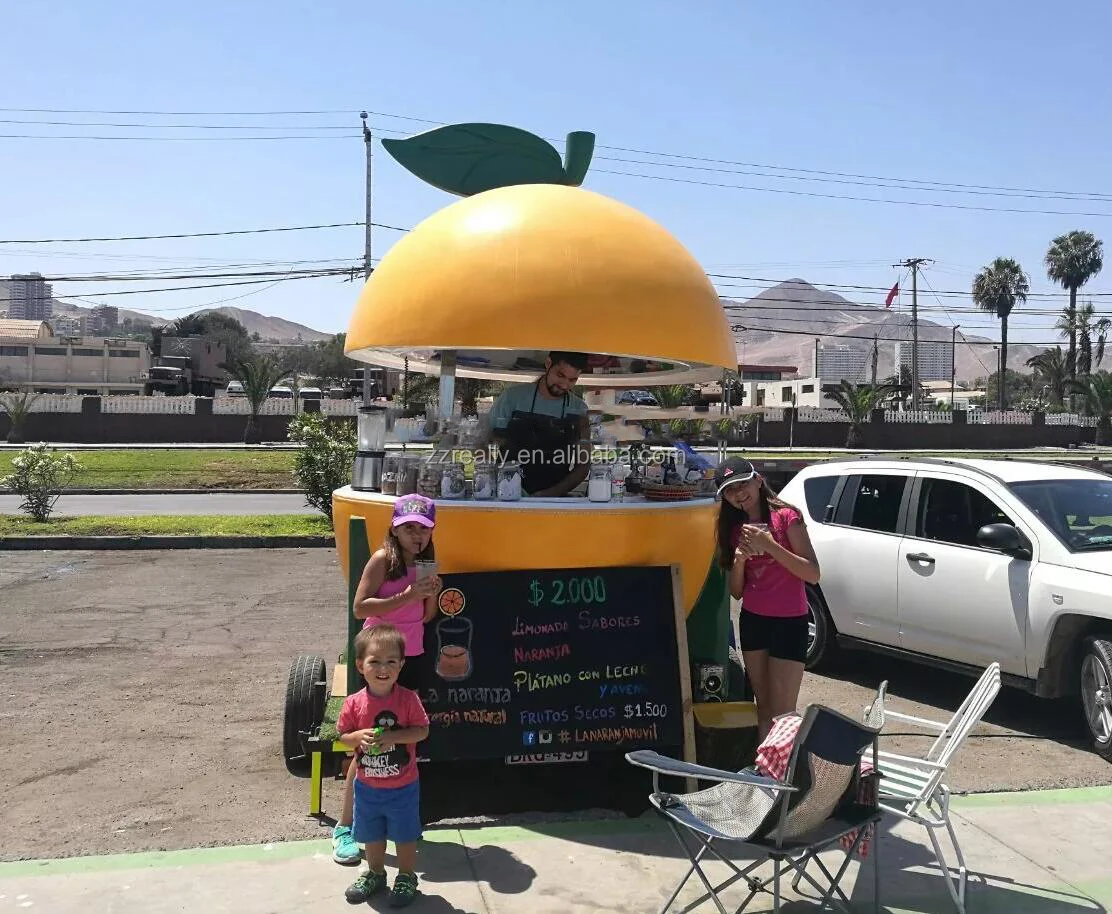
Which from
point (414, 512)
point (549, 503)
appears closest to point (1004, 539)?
point (549, 503)

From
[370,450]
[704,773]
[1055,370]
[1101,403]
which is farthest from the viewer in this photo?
[1055,370]

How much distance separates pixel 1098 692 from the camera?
6.39 m

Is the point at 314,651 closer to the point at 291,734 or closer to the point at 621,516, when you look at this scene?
the point at 291,734

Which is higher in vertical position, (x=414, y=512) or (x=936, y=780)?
(x=414, y=512)

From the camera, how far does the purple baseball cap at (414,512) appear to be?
484 cm

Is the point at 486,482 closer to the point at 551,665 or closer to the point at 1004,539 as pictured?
the point at 551,665

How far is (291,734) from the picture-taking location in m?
5.85

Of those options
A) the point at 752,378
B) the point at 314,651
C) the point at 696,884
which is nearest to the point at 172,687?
the point at 314,651

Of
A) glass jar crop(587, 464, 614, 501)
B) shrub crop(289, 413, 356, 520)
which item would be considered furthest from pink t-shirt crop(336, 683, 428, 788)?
shrub crop(289, 413, 356, 520)

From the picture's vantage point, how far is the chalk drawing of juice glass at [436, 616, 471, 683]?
5.29m

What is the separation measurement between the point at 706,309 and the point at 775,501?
1125 millimetres

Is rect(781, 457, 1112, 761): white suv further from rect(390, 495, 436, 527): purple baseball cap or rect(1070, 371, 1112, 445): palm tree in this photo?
rect(1070, 371, 1112, 445): palm tree

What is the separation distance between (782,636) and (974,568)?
7.76 feet

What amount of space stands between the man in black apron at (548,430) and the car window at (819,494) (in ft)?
10.2
